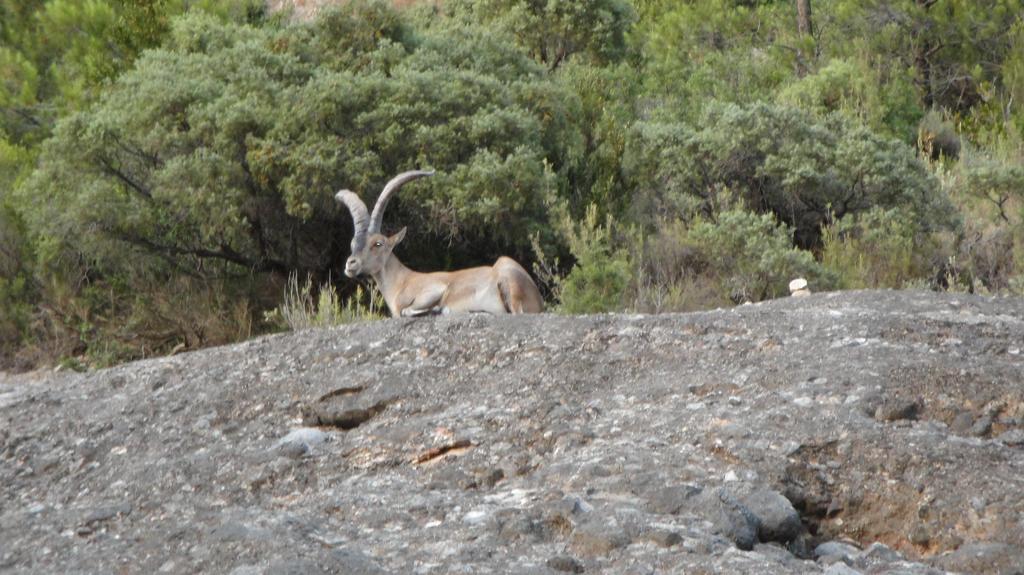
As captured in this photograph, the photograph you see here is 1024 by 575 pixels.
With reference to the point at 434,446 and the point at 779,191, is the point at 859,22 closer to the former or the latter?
the point at 779,191

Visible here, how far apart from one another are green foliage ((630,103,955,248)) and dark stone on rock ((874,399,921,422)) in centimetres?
844

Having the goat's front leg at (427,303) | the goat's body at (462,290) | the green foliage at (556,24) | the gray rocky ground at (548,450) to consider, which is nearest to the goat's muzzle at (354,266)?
the goat's body at (462,290)

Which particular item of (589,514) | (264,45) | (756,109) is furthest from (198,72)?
(589,514)

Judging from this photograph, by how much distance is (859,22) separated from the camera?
22156 millimetres

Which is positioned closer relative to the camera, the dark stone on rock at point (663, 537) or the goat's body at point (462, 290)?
the dark stone on rock at point (663, 537)

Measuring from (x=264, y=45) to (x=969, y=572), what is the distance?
12432 millimetres

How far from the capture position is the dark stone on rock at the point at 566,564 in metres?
4.99

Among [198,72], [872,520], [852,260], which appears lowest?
[852,260]

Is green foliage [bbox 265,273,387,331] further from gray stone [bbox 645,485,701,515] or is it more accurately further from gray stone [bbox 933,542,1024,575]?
gray stone [bbox 933,542,1024,575]

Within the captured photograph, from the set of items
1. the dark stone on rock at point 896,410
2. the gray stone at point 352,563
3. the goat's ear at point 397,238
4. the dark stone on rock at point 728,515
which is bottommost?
the goat's ear at point 397,238

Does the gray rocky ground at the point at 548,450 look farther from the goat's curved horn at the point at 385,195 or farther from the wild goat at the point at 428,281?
the goat's curved horn at the point at 385,195

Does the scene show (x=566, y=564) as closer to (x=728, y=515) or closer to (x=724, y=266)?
(x=728, y=515)

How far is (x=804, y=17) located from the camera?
75.0ft

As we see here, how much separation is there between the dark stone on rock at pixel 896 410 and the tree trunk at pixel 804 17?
16628 millimetres
